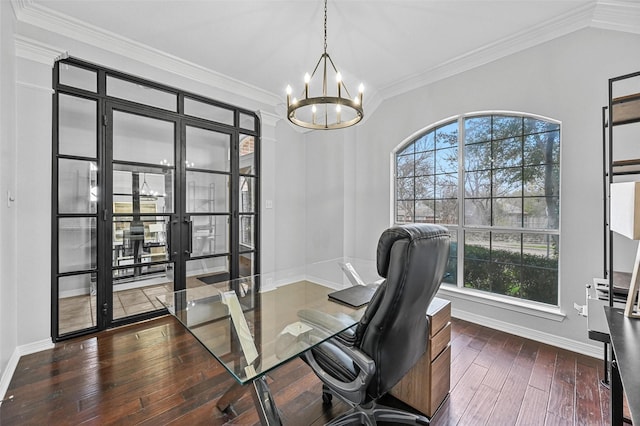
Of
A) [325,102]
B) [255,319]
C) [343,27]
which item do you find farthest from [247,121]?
[255,319]

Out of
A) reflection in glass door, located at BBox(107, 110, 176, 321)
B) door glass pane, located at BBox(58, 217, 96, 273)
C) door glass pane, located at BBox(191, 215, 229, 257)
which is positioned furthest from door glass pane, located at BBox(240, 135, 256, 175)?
door glass pane, located at BBox(58, 217, 96, 273)

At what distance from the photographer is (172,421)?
62.8 inches

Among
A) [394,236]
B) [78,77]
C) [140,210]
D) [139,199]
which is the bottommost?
[394,236]

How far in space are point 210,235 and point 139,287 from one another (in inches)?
37.5

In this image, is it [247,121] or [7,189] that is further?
[247,121]

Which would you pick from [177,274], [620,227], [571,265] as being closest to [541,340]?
[571,265]

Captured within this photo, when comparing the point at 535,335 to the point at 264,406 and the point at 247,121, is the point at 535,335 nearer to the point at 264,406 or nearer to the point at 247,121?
the point at 264,406

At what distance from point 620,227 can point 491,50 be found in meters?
2.46

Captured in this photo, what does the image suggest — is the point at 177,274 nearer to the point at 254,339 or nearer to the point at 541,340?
the point at 254,339

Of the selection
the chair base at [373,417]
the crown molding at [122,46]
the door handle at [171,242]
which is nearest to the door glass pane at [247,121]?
the crown molding at [122,46]

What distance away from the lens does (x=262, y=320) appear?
1634 mm

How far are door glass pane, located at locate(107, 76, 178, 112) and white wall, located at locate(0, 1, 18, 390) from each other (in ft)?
2.40

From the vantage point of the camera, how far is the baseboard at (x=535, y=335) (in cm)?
229

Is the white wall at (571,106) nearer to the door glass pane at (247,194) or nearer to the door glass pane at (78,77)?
the door glass pane at (247,194)
